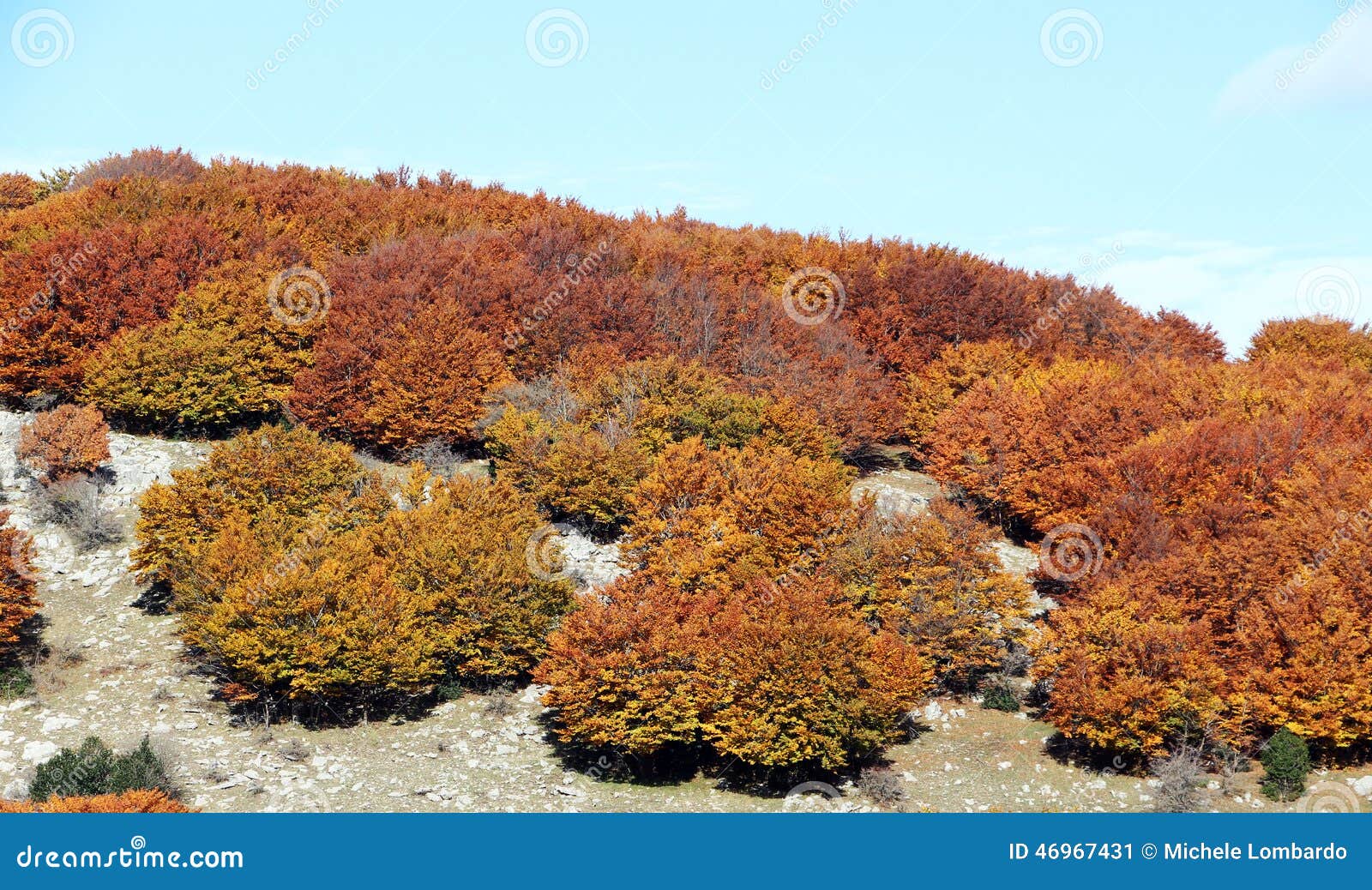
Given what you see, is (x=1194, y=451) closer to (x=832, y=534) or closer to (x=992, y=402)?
(x=992, y=402)

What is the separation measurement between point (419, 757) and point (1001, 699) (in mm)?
18871

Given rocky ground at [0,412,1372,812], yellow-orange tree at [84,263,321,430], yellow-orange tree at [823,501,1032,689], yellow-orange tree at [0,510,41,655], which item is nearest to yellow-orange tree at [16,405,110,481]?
yellow-orange tree at [84,263,321,430]

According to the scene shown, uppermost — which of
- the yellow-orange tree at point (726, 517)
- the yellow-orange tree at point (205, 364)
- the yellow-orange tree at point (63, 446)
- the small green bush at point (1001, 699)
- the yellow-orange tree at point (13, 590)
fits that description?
the yellow-orange tree at point (205, 364)

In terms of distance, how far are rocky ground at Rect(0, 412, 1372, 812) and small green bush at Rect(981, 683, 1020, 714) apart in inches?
13.1

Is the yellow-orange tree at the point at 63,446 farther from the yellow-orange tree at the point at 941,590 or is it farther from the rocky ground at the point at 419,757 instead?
the yellow-orange tree at the point at 941,590

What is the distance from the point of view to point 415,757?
37.0m

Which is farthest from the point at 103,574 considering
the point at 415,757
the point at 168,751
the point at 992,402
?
the point at 992,402

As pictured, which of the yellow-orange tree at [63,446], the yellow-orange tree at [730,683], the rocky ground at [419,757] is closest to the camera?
the rocky ground at [419,757]

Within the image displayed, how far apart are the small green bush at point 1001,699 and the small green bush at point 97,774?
25.0m

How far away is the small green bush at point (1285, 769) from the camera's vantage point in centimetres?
3641

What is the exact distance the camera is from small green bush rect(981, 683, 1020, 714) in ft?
137

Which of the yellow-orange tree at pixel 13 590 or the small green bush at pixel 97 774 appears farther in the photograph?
the yellow-orange tree at pixel 13 590

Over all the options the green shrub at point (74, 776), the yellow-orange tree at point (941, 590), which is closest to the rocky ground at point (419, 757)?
the green shrub at point (74, 776)

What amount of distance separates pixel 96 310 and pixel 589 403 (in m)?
23.0
